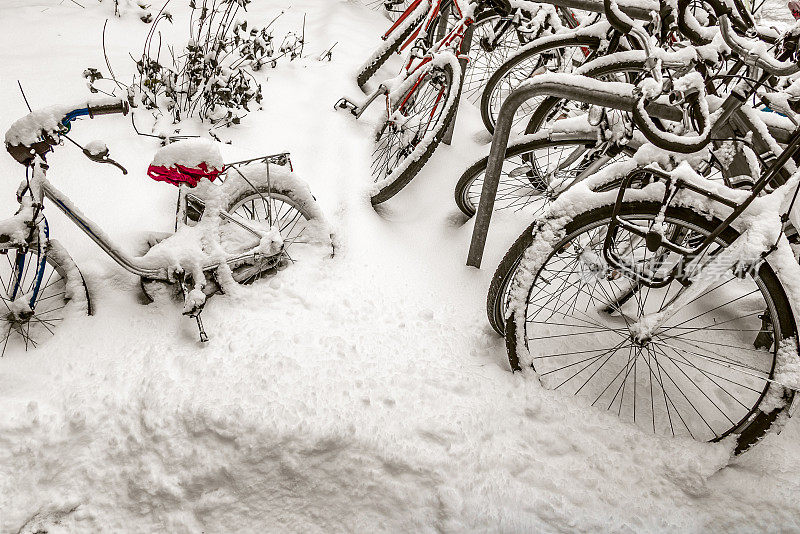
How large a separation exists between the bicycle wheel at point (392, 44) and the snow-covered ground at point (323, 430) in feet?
6.35

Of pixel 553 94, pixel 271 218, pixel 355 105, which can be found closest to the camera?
pixel 553 94

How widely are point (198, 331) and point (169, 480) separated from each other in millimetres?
599

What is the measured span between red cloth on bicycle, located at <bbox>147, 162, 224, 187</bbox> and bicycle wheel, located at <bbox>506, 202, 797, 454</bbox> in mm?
1327

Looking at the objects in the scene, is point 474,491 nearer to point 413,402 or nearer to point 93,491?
point 413,402

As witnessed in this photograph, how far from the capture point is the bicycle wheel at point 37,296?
191 cm

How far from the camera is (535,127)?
260 centimetres

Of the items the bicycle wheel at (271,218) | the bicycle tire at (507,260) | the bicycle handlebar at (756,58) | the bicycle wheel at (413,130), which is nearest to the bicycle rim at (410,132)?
the bicycle wheel at (413,130)

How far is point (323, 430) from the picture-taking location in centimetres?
173

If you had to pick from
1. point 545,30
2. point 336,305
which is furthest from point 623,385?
point 545,30

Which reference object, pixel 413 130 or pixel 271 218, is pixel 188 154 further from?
pixel 413 130

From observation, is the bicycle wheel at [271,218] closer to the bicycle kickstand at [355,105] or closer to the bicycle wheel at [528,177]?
the bicycle wheel at [528,177]

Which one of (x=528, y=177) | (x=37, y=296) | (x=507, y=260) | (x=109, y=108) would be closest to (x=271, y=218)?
(x=109, y=108)

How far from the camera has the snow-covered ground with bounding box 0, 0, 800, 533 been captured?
5.38ft

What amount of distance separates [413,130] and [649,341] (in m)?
2.01
